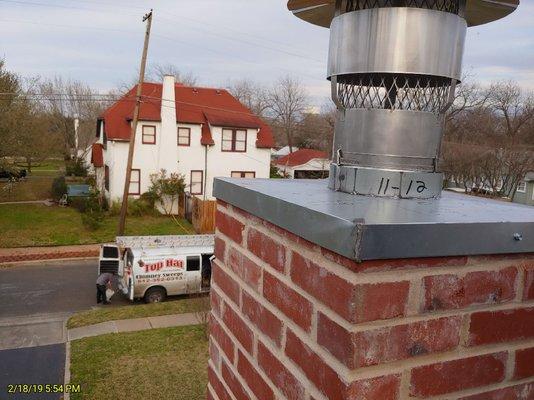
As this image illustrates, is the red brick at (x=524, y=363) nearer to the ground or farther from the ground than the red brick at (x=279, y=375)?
farther from the ground

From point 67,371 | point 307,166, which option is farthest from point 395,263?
point 307,166

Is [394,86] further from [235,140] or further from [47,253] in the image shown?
[235,140]

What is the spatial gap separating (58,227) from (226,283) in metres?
22.6

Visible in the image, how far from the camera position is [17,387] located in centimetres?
927

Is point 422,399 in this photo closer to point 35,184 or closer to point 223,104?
point 223,104

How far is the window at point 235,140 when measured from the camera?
27.0 m

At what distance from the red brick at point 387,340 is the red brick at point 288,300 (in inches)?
2.8

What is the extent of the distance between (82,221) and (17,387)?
1426cm

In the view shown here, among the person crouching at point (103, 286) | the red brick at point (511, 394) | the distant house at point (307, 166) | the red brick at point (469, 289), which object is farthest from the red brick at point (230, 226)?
the distant house at point (307, 166)

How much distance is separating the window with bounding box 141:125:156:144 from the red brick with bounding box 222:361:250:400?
24825mm

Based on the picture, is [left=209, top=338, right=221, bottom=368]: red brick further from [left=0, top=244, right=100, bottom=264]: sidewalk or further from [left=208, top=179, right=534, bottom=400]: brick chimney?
[left=0, top=244, right=100, bottom=264]: sidewalk

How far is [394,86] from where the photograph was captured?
60.1 inches

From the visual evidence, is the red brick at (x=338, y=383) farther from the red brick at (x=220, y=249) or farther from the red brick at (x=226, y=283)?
the red brick at (x=220, y=249)

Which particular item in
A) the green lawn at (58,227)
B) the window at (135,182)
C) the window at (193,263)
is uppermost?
the window at (135,182)
